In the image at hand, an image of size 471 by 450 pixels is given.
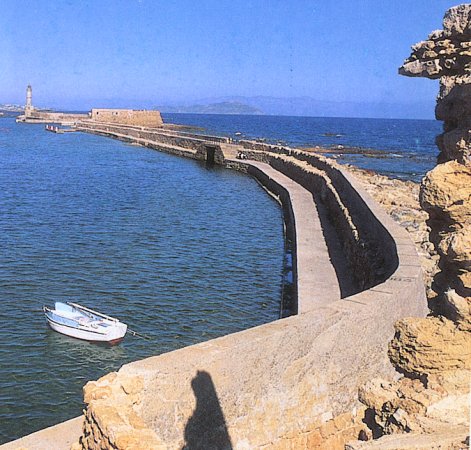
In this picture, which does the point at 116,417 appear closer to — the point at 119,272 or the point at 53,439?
the point at 53,439

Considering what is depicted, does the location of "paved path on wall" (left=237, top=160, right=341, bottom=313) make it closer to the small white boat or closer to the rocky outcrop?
the small white boat

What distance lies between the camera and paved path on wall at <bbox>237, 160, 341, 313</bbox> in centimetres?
959

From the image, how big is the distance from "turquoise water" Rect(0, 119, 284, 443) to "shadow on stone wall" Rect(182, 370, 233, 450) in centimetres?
432

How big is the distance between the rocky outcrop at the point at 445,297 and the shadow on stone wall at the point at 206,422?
4.28 feet

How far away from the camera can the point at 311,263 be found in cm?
1183

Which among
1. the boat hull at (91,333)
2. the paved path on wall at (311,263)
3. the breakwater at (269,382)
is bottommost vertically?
the boat hull at (91,333)

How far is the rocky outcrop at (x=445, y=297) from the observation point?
426 centimetres

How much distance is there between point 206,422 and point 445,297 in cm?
219

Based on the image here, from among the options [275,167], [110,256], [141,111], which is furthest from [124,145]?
[110,256]

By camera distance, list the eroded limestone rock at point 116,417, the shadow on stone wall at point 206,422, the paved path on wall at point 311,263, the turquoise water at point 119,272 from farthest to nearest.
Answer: the paved path on wall at point 311,263 → the turquoise water at point 119,272 → the shadow on stone wall at point 206,422 → the eroded limestone rock at point 116,417

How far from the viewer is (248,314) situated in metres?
11.8

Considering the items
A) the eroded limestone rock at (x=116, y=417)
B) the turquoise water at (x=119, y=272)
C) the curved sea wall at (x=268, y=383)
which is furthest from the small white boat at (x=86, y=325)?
the eroded limestone rock at (x=116, y=417)

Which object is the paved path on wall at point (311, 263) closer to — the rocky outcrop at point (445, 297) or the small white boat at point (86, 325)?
the small white boat at point (86, 325)

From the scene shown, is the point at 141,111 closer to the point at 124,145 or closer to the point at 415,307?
the point at 124,145
